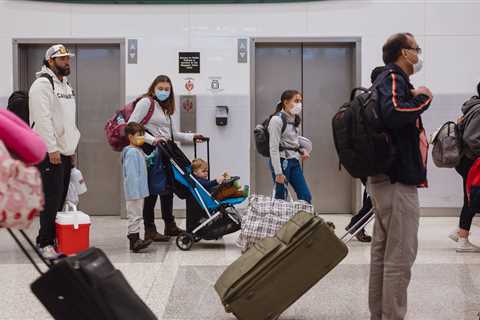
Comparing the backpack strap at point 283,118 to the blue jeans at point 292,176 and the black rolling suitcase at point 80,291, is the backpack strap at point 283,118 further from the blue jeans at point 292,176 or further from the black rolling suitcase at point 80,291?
the black rolling suitcase at point 80,291

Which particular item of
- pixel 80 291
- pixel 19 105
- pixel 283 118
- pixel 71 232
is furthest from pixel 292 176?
pixel 80 291

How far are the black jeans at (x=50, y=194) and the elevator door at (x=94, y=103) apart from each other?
305 centimetres

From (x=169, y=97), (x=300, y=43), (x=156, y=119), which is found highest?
(x=300, y=43)

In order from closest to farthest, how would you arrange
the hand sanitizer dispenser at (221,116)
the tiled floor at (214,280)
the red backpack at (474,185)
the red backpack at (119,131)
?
the tiled floor at (214,280), the red backpack at (474,185), the red backpack at (119,131), the hand sanitizer dispenser at (221,116)

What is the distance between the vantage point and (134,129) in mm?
6898

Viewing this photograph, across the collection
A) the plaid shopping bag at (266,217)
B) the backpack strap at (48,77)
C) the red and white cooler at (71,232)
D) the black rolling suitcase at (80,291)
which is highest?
the backpack strap at (48,77)

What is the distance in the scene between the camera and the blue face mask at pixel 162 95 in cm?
728

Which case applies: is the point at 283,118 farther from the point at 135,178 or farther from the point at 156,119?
the point at 135,178

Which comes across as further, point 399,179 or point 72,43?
point 72,43

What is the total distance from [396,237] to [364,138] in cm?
57

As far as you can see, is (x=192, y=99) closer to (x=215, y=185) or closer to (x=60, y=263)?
(x=215, y=185)

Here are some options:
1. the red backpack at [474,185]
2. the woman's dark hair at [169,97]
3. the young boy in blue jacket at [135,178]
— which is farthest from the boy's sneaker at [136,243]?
the red backpack at [474,185]

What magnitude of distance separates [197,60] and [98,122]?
1578 mm

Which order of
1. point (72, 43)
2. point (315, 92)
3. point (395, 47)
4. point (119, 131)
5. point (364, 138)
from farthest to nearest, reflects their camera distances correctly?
point (315, 92) < point (72, 43) < point (119, 131) < point (395, 47) < point (364, 138)
